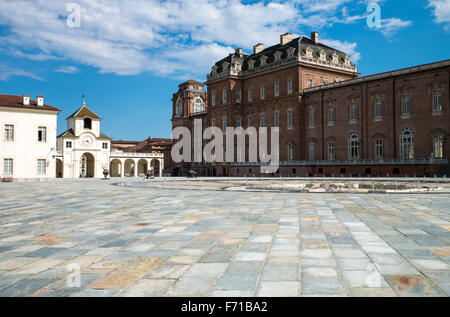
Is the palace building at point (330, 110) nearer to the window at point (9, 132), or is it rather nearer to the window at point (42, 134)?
the window at point (42, 134)

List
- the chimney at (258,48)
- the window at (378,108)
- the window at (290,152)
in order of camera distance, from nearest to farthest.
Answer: the window at (378,108) < the window at (290,152) < the chimney at (258,48)

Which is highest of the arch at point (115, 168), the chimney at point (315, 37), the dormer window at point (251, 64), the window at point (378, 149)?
the chimney at point (315, 37)

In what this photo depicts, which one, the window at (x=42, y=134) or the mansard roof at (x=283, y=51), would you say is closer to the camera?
the window at (x=42, y=134)

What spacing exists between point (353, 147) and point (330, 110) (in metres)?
5.96

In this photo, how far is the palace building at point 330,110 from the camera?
38500mm

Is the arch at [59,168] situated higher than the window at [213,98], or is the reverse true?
the window at [213,98]

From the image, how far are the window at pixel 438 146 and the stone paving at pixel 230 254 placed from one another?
108 feet

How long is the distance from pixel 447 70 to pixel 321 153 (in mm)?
17478

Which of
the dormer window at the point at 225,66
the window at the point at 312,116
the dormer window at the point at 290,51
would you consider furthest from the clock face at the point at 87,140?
the window at the point at 312,116

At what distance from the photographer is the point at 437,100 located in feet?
124

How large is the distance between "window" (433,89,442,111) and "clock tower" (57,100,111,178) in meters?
42.7
